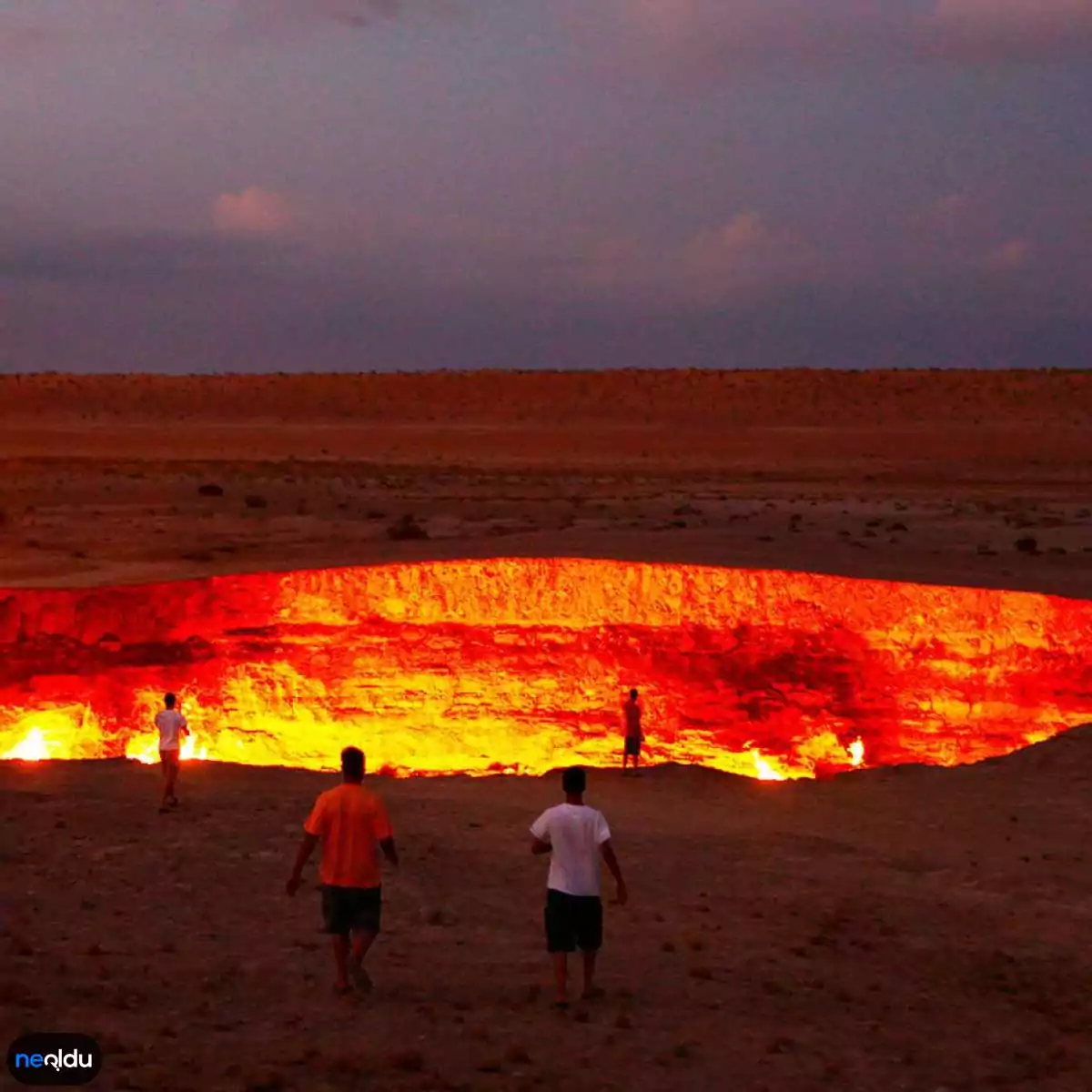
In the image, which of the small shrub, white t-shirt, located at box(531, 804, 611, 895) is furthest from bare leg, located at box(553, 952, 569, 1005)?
the small shrub

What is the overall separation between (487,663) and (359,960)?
1533 centimetres

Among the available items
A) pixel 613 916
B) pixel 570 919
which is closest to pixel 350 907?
pixel 570 919

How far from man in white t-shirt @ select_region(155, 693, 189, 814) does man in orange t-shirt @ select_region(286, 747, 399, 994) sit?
228 inches

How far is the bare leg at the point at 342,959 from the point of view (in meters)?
8.70

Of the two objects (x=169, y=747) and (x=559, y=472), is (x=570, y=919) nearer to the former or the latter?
(x=169, y=747)

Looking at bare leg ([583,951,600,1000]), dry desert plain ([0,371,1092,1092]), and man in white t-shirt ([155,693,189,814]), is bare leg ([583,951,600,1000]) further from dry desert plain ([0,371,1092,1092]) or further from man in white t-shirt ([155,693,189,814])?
man in white t-shirt ([155,693,189,814])

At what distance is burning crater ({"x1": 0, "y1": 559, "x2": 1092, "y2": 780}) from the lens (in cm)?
2311

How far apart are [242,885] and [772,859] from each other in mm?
4678

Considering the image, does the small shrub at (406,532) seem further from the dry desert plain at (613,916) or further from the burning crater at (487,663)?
the burning crater at (487,663)

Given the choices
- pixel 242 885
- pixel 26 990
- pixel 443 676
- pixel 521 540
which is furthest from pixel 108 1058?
pixel 521 540

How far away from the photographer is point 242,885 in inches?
453

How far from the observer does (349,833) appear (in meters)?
8.38

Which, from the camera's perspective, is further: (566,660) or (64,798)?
(566,660)

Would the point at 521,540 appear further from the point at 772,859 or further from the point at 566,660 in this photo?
the point at 772,859
